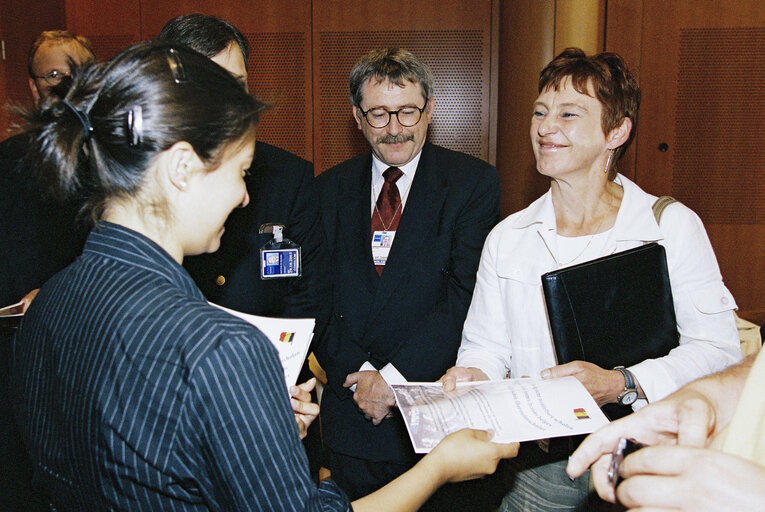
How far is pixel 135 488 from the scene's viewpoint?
874 mm

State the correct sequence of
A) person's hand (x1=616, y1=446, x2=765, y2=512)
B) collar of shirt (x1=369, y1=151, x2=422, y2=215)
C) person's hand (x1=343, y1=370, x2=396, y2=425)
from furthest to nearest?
collar of shirt (x1=369, y1=151, x2=422, y2=215)
person's hand (x1=343, y1=370, x2=396, y2=425)
person's hand (x1=616, y1=446, x2=765, y2=512)

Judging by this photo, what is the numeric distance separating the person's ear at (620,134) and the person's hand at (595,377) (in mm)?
808

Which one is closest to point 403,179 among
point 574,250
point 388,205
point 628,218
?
point 388,205

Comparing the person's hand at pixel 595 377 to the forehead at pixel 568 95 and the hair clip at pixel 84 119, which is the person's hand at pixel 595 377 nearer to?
the forehead at pixel 568 95

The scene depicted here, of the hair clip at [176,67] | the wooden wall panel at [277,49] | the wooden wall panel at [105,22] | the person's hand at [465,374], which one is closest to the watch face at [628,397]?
the person's hand at [465,374]

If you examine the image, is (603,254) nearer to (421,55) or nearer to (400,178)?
(400,178)

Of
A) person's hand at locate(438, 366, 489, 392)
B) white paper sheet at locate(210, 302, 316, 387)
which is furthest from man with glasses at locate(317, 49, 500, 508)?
white paper sheet at locate(210, 302, 316, 387)

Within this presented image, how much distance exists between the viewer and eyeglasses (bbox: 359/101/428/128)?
2541mm

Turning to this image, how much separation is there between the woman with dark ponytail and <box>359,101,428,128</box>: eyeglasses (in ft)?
4.86

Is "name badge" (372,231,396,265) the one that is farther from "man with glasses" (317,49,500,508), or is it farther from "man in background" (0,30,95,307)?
"man in background" (0,30,95,307)

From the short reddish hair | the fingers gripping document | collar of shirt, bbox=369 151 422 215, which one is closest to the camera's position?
the fingers gripping document

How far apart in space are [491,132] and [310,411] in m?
3.79

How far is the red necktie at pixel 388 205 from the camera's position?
2.54 m

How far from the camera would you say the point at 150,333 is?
852 millimetres
